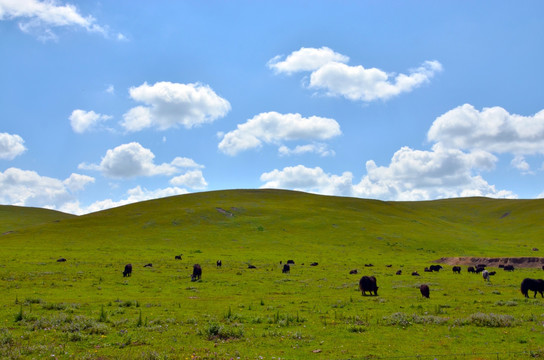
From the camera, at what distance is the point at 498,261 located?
61406mm

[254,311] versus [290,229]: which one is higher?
[290,229]

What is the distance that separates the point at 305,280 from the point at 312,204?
342 feet

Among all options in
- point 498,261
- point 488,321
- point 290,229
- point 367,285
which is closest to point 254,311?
point 367,285

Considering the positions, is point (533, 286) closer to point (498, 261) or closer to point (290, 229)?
point (498, 261)

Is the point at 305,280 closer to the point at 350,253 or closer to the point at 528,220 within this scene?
the point at 350,253

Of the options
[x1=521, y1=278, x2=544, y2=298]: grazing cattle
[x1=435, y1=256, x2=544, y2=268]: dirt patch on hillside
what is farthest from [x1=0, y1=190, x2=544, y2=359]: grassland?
[x1=435, y1=256, x2=544, y2=268]: dirt patch on hillside

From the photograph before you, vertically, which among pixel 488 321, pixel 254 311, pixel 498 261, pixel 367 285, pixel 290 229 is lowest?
pixel 498 261

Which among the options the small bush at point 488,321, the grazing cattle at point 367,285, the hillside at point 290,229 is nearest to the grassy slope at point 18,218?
the hillside at point 290,229

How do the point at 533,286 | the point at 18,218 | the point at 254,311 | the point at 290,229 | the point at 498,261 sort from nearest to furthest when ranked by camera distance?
the point at 254,311 < the point at 533,286 < the point at 498,261 < the point at 290,229 < the point at 18,218

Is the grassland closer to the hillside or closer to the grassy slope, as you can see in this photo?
the hillside

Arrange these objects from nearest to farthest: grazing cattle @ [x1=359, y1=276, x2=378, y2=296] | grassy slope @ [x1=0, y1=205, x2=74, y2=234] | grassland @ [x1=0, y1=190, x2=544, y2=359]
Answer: grassland @ [x1=0, y1=190, x2=544, y2=359] < grazing cattle @ [x1=359, y1=276, x2=378, y2=296] < grassy slope @ [x1=0, y1=205, x2=74, y2=234]

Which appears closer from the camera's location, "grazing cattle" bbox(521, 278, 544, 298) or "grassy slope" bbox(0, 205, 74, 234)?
"grazing cattle" bbox(521, 278, 544, 298)

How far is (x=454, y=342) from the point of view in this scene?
15.5 m

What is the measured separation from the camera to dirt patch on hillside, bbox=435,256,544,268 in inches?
2277
